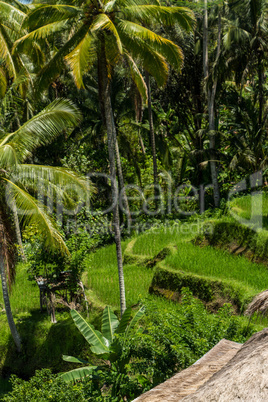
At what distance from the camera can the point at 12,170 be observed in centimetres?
931

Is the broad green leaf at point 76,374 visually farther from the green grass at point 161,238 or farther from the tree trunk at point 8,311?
the green grass at point 161,238

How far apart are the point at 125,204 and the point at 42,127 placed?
906cm

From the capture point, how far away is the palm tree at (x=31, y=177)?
8781 millimetres

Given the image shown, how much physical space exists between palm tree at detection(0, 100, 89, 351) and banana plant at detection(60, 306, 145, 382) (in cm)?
167

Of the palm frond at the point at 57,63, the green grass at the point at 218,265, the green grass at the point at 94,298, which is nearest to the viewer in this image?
the palm frond at the point at 57,63

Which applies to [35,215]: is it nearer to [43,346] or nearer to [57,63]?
[57,63]

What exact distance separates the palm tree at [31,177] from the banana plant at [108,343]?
167 cm

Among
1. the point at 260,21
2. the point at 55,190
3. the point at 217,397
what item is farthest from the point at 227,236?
the point at 217,397

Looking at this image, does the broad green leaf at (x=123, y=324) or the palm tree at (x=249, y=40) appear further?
the palm tree at (x=249, y=40)

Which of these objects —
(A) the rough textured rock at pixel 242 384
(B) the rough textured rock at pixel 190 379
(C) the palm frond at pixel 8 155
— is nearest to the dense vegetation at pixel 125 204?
(C) the palm frond at pixel 8 155

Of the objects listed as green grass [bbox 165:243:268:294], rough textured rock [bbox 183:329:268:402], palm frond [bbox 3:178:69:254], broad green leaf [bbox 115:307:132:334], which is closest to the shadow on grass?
broad green leaf [bbox 115:307:132:334]

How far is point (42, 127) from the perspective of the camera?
374 inches

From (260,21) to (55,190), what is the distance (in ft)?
31.9

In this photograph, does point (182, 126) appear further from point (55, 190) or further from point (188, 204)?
point (55, 190)
